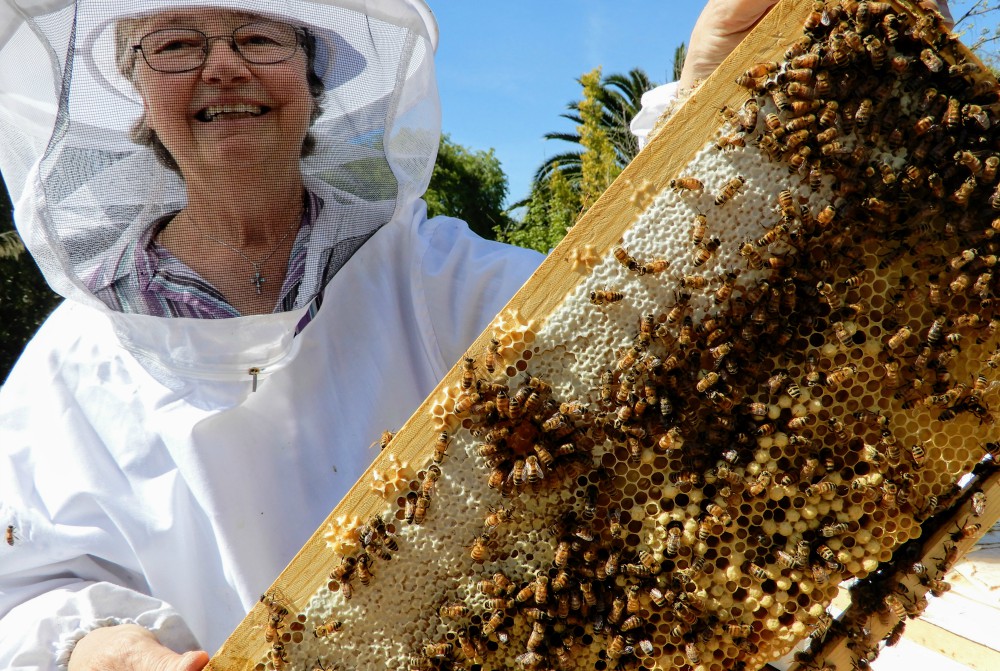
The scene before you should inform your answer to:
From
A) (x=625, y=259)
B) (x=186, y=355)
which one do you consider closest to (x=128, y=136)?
(x=186, y=355)

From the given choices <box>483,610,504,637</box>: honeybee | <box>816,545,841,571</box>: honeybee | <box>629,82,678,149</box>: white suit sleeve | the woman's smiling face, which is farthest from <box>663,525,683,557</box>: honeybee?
the woman's smiling face

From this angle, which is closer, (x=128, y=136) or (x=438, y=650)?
(x=438, y=650)

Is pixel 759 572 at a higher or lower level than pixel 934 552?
lower

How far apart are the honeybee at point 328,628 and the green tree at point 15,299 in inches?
740

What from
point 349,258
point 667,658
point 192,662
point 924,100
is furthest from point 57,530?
point 924,100

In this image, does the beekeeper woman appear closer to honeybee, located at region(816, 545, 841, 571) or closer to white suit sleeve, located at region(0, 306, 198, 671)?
white suit sleeve, located at region(0, 306, 198, 671)

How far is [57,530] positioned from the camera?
2.01m

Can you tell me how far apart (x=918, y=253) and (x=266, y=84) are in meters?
1.79

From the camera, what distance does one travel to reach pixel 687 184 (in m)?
1.42

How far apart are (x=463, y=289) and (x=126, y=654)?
1413 mm

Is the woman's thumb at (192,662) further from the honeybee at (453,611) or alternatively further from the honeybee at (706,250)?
the honeybee at (706,250)

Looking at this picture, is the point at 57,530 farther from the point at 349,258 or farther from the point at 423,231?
the point at 423,231

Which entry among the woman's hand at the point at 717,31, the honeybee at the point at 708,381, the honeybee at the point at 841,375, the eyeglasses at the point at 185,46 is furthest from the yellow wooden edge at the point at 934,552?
the eyeglasses at the point at 185,46

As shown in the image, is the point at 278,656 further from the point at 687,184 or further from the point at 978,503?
the point at 978,503
